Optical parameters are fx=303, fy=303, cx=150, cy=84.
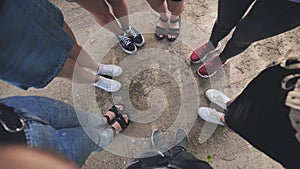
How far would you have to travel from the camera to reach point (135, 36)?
183 cm

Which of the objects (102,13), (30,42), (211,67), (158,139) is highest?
(30,42)

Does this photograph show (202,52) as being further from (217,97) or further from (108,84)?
(108,84)

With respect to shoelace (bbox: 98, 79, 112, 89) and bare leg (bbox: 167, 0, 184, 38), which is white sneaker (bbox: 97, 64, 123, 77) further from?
bare leg (bbox: 167, 0, 184, 38)

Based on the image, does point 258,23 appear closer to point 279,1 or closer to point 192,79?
point 279,1

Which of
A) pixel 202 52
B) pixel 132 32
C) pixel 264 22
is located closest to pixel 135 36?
pixel 132 32

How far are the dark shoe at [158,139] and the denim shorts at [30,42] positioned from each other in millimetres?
739

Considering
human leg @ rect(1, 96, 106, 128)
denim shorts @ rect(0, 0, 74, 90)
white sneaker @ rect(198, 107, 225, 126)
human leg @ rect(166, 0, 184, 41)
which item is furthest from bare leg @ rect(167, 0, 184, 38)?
human leg @ rect(1, 96, 106, 128)

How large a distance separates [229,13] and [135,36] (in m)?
0.68

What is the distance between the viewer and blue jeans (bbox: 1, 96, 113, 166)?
718 mm

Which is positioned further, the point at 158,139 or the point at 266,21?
the point at 158,139

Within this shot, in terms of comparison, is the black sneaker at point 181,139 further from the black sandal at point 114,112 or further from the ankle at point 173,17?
the ankle at point 173,17

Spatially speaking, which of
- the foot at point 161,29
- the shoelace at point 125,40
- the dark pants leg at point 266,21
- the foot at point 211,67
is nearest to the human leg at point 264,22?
the dark pants leg at point 266,21

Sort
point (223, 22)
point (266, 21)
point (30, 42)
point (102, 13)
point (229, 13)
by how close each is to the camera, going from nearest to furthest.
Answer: point (30, 42)
point (266, 21)
point (229, 13)
point (223, 22)
point (102, 13)

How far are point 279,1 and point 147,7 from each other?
3.53 ft
